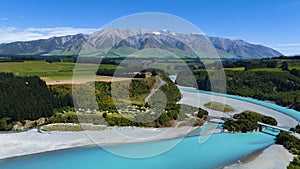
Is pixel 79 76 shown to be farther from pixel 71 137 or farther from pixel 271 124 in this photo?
pixel 271 124

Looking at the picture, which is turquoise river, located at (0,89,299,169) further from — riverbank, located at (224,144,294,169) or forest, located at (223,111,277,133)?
forest, located at (223,111,277,133)

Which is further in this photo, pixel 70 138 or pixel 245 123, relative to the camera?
pixel 245 123

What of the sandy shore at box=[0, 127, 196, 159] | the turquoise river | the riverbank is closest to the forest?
the turquoise river

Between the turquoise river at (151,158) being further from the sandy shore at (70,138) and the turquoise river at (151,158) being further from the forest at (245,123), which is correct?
the forest at (245,123)

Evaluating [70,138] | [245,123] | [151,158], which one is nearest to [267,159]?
[151,158]

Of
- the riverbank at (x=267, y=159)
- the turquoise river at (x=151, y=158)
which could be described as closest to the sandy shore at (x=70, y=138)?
the turquoise river at (x=151, y=158)

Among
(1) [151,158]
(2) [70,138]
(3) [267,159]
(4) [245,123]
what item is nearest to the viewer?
(1) [151,158]

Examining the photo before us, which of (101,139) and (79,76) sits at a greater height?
(79,76)

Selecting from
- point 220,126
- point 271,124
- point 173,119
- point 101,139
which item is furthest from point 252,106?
point 101,139

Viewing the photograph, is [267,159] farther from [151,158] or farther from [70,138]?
[70,138]
